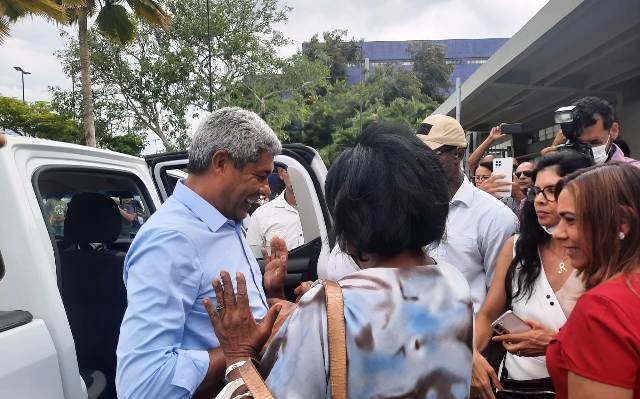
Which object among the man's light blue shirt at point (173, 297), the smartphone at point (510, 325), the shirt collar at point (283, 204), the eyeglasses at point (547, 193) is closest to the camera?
the man's light blue shirt at point (173, 297)

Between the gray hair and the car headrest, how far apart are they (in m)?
1.16

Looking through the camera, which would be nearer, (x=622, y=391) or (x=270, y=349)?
(x=270, y=349)

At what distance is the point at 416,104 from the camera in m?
35.9

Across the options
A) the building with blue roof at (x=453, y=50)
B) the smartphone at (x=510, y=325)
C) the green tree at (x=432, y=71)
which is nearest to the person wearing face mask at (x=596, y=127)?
the smartphone at (x=510, y=325)

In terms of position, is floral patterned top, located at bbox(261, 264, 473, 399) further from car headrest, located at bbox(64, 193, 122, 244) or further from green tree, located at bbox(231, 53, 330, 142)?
green tree, located at bbox(231, 53, 330, 142)

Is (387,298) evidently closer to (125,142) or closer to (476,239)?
(476,239)

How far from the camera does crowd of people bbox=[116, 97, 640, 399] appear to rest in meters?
1.19

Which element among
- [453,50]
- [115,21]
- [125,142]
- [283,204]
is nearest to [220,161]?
[283,204]

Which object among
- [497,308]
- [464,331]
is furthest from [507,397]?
[464,331]

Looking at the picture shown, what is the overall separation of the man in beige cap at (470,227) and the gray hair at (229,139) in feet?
3.71

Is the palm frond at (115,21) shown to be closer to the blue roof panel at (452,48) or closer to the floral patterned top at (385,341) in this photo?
the floral patterned top at (385,341)

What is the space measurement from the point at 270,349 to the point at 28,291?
3.20 feet

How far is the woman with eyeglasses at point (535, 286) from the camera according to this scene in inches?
89.0

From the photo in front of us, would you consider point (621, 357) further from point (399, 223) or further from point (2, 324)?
point (2, 324)
